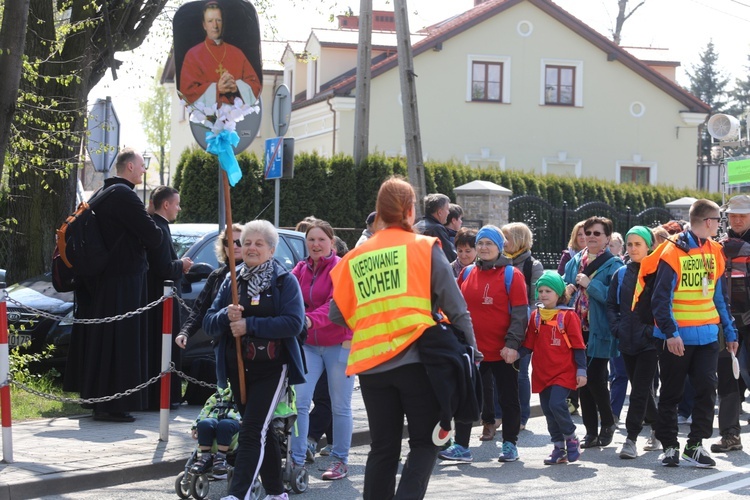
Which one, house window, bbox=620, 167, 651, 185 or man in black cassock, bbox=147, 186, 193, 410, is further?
house window, bbox=620, 167, 651, 185

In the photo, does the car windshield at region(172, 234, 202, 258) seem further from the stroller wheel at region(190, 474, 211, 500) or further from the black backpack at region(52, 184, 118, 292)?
the stroller wheel at region(190, 474, 211, 500)

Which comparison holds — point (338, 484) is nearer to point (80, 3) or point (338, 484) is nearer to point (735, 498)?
point (735, 498)

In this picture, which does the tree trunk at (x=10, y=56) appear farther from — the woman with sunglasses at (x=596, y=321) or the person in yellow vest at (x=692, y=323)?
the person in yellow vest at (x=692, y=323)

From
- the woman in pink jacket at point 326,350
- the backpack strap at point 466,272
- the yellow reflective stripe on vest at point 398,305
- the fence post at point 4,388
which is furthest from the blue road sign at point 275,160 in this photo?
the yellow reflective stripe on vest at point 398,305

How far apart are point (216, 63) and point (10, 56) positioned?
3009 millimetres

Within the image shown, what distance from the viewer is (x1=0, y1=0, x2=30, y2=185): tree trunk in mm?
8883

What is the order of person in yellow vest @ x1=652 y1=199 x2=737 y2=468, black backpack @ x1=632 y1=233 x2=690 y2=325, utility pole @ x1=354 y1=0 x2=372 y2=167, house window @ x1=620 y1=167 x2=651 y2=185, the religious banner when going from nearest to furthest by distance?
1. person in yellow vest @ x1=652 y1=199 x2=737 y2=468
2. black backpack @ x1=632 y1=233 x2=690 y2=325
3. the religious banner
4. utility pole @ x1=354 y1=0 x2=372 y2=167
5. house window @ x1=620 y1=167 x2=651 y2=185

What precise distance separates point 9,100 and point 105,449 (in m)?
2.87

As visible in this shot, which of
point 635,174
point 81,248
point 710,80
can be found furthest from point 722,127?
point 710,80

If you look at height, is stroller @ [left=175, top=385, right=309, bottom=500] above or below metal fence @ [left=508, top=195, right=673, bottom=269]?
below

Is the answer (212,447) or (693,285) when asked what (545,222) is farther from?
(212,447)

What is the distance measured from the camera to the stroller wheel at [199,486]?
7.05 m

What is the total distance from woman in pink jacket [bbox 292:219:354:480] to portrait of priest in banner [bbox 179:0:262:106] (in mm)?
3721

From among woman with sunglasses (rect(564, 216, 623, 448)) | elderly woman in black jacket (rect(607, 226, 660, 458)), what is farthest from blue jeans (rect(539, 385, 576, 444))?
woman with sunglasses (rect(564, 216, 623, 448))
